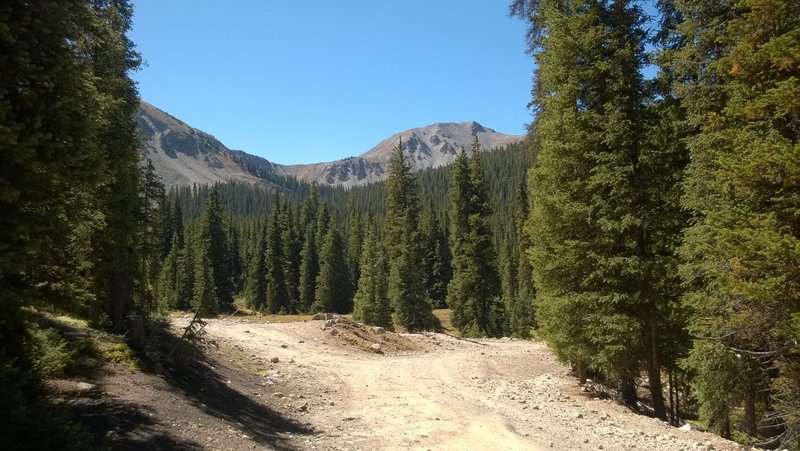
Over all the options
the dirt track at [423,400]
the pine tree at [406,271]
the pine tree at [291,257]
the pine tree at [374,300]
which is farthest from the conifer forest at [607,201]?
the pine tree at [291,257]

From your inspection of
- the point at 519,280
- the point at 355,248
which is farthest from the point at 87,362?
the point at 355,248

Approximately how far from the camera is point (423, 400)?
498 inches

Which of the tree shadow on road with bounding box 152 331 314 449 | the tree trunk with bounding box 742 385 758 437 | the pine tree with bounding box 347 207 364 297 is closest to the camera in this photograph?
the tree shadow on road with bounding box 152 331 314 449

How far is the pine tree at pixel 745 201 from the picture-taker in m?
7.62

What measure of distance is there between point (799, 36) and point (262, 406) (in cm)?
1256

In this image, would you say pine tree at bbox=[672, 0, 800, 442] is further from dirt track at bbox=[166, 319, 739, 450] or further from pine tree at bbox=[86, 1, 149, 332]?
pine tree at bbox=[86, 1, 149, 332]

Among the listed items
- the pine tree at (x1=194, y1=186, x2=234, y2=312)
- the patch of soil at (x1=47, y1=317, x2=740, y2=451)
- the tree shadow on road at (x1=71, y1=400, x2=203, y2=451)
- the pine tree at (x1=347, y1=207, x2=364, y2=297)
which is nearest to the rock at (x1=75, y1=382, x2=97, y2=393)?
the patch of soil at (x1=47, y1=317, x2=740, y2=451)

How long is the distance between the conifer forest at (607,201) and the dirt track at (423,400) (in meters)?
1.66

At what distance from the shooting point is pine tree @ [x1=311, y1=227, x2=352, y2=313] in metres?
59.5

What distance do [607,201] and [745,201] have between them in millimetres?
3921

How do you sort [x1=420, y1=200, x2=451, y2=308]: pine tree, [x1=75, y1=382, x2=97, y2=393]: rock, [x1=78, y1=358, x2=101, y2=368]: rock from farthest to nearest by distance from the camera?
[x1=420, y1=200, x2=451, y2=308]: pine tree, [x1=78, y1=358, x2=101, y2=368]: rock, [x1=75, y1=382, x2=97, y2=393]: rock

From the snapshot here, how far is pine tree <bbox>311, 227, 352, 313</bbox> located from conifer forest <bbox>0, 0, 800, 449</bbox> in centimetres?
4312

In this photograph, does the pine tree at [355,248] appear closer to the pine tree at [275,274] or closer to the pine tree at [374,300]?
the pine tree at [275,274]

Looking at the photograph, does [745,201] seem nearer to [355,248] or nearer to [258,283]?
[258,283]
